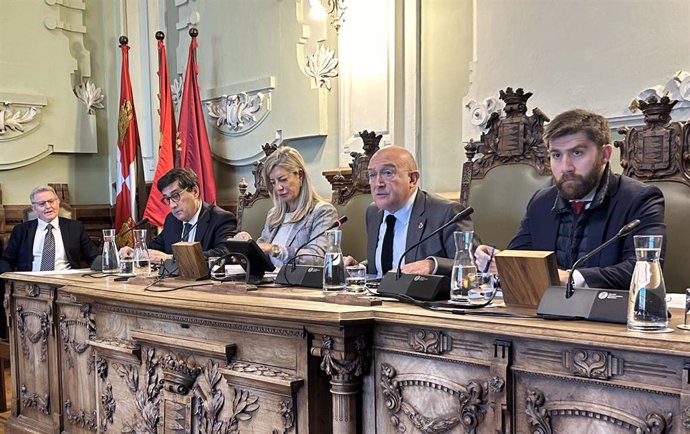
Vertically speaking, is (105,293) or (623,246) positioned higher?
(623,246)

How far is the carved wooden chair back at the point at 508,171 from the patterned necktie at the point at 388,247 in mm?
352

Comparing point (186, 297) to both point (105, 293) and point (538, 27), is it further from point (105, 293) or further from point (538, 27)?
point (538, 27)

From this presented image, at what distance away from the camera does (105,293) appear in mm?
2516

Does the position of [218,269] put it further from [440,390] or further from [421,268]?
[440,390]

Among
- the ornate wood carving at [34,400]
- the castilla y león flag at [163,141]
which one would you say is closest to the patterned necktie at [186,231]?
the ornate wood carving at [34,400]

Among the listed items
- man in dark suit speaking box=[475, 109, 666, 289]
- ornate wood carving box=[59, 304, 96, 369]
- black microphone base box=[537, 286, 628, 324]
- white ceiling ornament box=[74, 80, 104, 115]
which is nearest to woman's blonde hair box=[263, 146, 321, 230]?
ornate wood carving box=[59, 304, 96, 369]

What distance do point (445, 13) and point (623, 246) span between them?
220 cm

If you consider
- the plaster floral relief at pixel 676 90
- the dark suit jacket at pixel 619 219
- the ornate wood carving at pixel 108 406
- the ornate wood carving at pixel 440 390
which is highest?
the plaster floral relief at pixel 676 90

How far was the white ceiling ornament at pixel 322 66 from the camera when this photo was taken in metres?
4.43

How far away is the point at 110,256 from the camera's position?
300 centimetres

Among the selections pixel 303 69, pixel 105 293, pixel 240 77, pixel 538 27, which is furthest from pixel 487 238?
pixel 240 77

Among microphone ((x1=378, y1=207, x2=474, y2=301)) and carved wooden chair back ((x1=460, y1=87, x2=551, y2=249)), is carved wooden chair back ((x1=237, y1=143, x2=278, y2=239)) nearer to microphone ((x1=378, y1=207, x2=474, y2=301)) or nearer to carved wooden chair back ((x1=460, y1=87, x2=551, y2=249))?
carved wooden chair back ((x1=460, y1=87, x2=551, y2=249))

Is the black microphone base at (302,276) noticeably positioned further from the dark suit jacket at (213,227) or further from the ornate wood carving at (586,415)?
the dark suit jacket at (213,227)

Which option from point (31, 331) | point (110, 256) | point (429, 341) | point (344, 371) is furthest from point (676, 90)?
point (31, 331)
